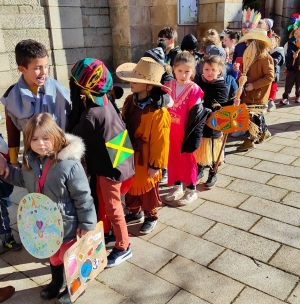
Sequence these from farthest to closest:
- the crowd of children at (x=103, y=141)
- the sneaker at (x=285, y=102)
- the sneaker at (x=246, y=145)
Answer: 1. the sneaker at (x=285, y=102)
2. the sneaker at (x=246, y=145)
3. the crowd of children at (x=103, y=141)

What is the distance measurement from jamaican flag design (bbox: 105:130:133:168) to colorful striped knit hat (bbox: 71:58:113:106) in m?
0.30

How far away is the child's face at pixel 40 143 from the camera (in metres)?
2.06

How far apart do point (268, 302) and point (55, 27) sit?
7.32 m

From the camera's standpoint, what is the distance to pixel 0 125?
21.0 feet

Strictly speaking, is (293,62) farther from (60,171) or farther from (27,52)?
(60,171)

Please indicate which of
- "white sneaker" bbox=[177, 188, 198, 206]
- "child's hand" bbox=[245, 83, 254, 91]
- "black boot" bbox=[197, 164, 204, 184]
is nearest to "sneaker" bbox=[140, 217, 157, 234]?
"white sneaker" bbox=[177, 188, 198, 206]

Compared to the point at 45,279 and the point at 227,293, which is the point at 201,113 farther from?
the point at 45,279

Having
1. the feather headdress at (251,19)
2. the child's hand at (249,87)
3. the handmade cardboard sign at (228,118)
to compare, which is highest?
the feather headdress at (251,19)

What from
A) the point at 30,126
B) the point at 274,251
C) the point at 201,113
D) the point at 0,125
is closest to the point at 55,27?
the point at 0,125

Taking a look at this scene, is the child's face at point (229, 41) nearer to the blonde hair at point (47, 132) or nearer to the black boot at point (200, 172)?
the black boot at point (200, 172)

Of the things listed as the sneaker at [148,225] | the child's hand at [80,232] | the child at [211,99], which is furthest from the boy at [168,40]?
the child's hand at [80,232]

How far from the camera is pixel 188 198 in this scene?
11.8 feet

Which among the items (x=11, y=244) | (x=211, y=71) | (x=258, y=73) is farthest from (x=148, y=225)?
(x=258, y=73)

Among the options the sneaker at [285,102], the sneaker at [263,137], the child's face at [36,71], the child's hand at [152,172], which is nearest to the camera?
the child's face at [36,71]
